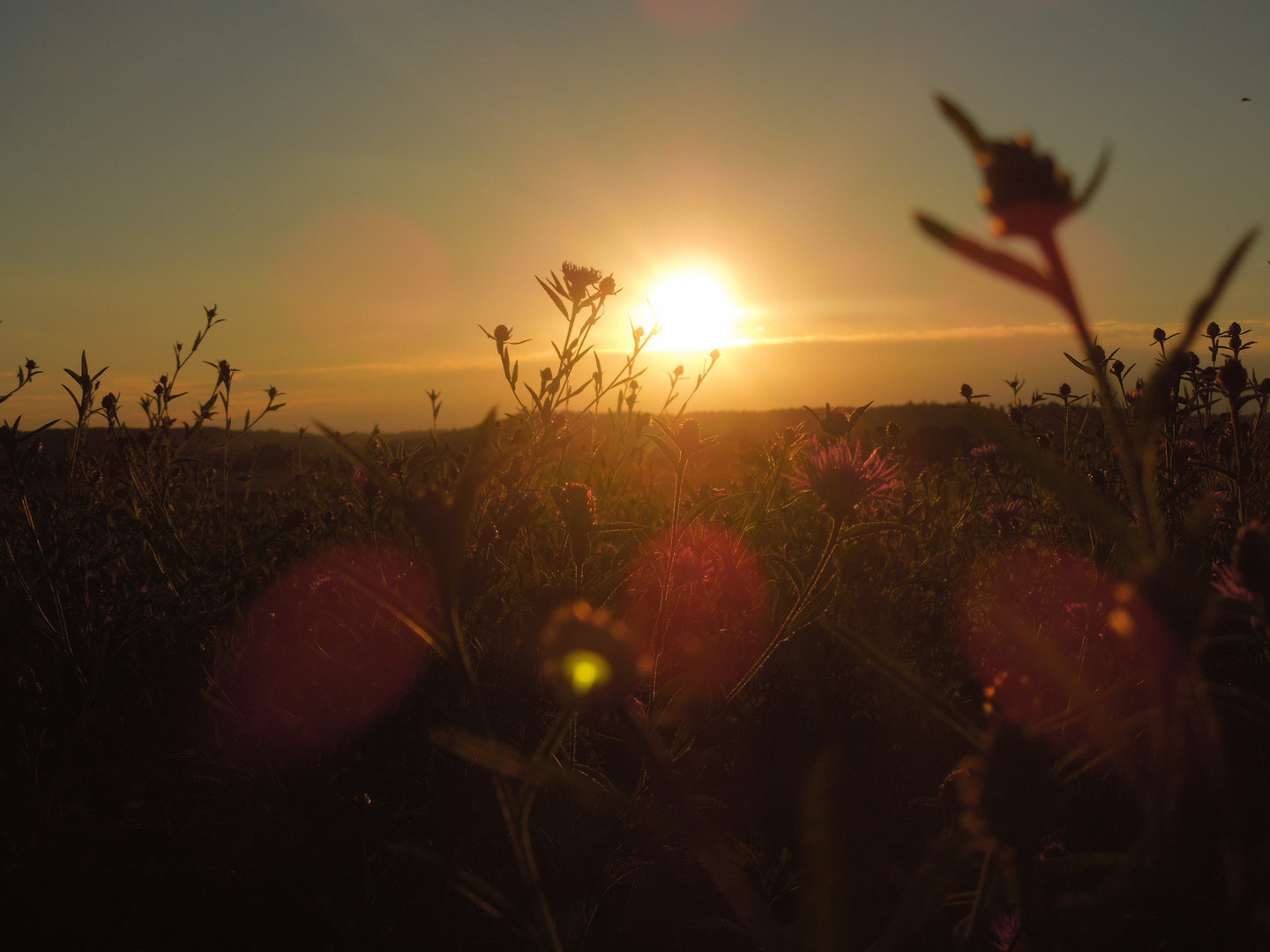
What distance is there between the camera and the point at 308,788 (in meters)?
1.74

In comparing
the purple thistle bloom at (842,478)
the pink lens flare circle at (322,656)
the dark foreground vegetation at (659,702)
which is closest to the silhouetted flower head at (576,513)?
the dark foreground vegetation at (659,702)

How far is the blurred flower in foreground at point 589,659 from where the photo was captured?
0.71 m

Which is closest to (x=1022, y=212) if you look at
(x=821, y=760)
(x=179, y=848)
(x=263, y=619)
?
(x=821, y=760)

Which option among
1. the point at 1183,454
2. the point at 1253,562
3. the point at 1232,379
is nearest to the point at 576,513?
the point at 1253,562

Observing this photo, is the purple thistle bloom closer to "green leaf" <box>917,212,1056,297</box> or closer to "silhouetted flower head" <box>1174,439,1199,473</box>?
"green leaf" <box>917,212,1056,297</box>

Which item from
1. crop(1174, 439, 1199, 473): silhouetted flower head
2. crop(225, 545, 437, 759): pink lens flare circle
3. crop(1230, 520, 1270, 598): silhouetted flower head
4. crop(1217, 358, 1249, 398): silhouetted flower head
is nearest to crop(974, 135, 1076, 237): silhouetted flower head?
crop(1230, 520, 1270, 598): silhouetted flower head

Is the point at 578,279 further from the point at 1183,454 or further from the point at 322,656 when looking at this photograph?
the point at 1183,454

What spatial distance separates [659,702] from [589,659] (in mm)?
994

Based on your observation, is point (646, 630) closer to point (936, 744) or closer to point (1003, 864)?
point (936, 744)

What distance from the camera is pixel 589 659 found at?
2.35ft

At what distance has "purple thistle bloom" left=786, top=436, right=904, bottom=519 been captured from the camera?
1.24 metres

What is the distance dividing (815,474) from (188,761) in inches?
66.6

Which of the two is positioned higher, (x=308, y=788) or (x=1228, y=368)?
(x=1228, y=368)

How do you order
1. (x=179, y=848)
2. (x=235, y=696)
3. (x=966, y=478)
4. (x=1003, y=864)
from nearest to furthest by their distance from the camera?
(x=1003, y=864) < (x=179, y=848) < (x=235, y=696) < (x=966, y=478)
